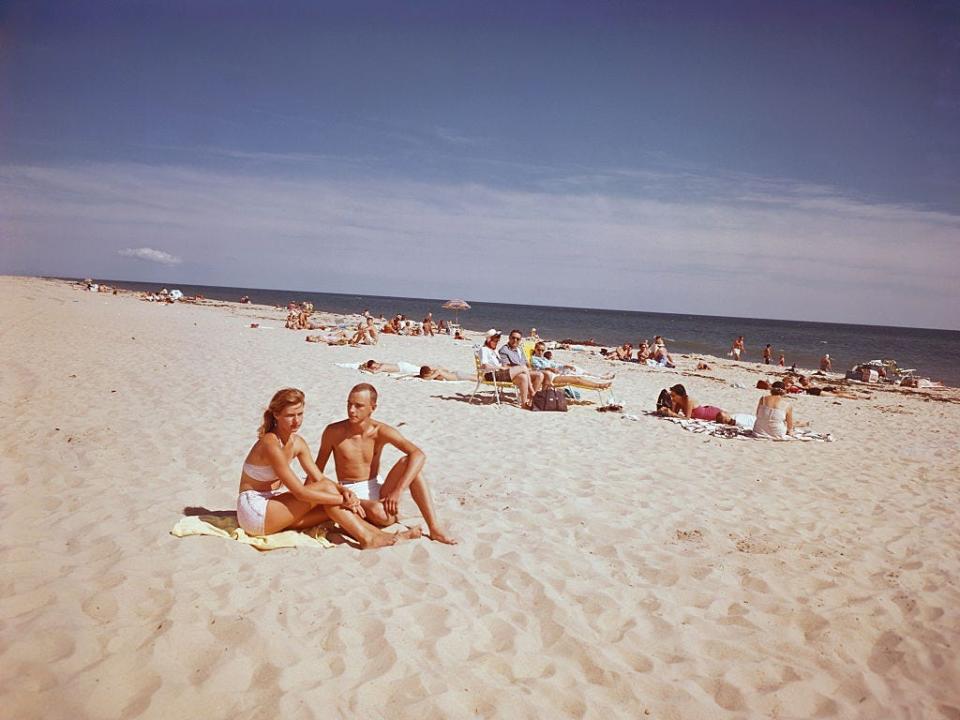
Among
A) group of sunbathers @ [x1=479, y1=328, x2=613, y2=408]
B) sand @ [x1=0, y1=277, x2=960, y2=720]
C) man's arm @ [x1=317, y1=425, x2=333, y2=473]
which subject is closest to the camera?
sand @ [x1=0, y1=277, x2=960, y2=720]

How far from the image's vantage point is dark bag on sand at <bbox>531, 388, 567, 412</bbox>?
984 cm

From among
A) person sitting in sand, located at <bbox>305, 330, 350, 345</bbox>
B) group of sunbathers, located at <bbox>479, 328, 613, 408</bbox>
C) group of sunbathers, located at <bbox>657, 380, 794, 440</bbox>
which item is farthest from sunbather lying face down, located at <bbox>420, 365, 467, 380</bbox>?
person sitting in sand, located at <bbox>305, 330, 350, 345</bbox>

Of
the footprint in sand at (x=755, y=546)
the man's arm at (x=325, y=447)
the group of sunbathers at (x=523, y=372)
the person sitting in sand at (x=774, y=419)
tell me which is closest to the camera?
the man's arm at (x=325, y=447)

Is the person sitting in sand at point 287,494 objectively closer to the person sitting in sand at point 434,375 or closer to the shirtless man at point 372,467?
the shirtless man at point 372,467

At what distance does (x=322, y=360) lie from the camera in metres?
14.7

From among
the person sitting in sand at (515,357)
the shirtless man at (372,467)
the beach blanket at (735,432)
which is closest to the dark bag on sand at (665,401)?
the beach blanket at (735,432)

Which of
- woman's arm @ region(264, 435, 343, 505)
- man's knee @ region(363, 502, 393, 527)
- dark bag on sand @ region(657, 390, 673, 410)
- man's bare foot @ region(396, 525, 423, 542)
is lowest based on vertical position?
man's bare foot @ region(396, 525, 423, 542)

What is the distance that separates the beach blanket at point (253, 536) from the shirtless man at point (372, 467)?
1.39ft

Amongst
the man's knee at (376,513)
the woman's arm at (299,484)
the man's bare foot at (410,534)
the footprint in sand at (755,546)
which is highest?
the woman's arm at (299,484)

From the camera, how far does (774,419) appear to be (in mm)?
8430

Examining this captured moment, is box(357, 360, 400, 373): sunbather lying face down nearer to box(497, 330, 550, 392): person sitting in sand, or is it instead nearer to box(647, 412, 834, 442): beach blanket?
box(497, 330, 550, 392): person sitting in sand

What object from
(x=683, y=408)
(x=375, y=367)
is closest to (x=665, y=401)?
(x=683, y=408)

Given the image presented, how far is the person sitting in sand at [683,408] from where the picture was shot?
9.93m

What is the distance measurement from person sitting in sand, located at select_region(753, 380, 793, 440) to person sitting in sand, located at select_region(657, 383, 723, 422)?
4.10ft
